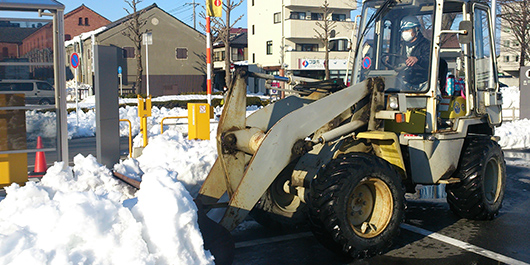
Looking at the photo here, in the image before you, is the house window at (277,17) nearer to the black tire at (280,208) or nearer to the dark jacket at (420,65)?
the dark jacket at (420,65)

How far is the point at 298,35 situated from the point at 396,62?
167 feet

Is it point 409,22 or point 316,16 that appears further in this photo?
point 316,16

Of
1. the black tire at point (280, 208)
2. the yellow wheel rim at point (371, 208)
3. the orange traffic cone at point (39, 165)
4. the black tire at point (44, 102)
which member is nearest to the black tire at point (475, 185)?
the yellow wheel rim at point (371, 208)

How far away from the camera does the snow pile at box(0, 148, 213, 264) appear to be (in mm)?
Result: 3594

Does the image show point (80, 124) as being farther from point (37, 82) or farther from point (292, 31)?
point (292, 31)

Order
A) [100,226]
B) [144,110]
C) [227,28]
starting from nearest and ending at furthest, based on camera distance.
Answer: [100,226] → [144,110] → [227,28]

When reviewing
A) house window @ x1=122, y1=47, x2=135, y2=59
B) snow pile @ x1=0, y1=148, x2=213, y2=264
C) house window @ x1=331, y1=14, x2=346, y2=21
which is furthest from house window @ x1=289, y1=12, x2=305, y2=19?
snow pile @ x1=0, y1=148, x2=213, y2=264

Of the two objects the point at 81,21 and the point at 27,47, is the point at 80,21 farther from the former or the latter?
the point at 27,47

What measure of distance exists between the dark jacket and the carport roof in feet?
16.7

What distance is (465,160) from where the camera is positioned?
6.86m

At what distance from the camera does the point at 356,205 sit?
5.63m

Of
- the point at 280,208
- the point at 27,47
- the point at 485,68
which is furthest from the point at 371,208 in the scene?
the point at 27,47

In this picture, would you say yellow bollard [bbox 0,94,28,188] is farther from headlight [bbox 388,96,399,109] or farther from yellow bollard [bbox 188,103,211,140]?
headlight [bbox 388,96,399,109]

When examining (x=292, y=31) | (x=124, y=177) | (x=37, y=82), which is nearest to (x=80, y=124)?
(x=37, y=82)
